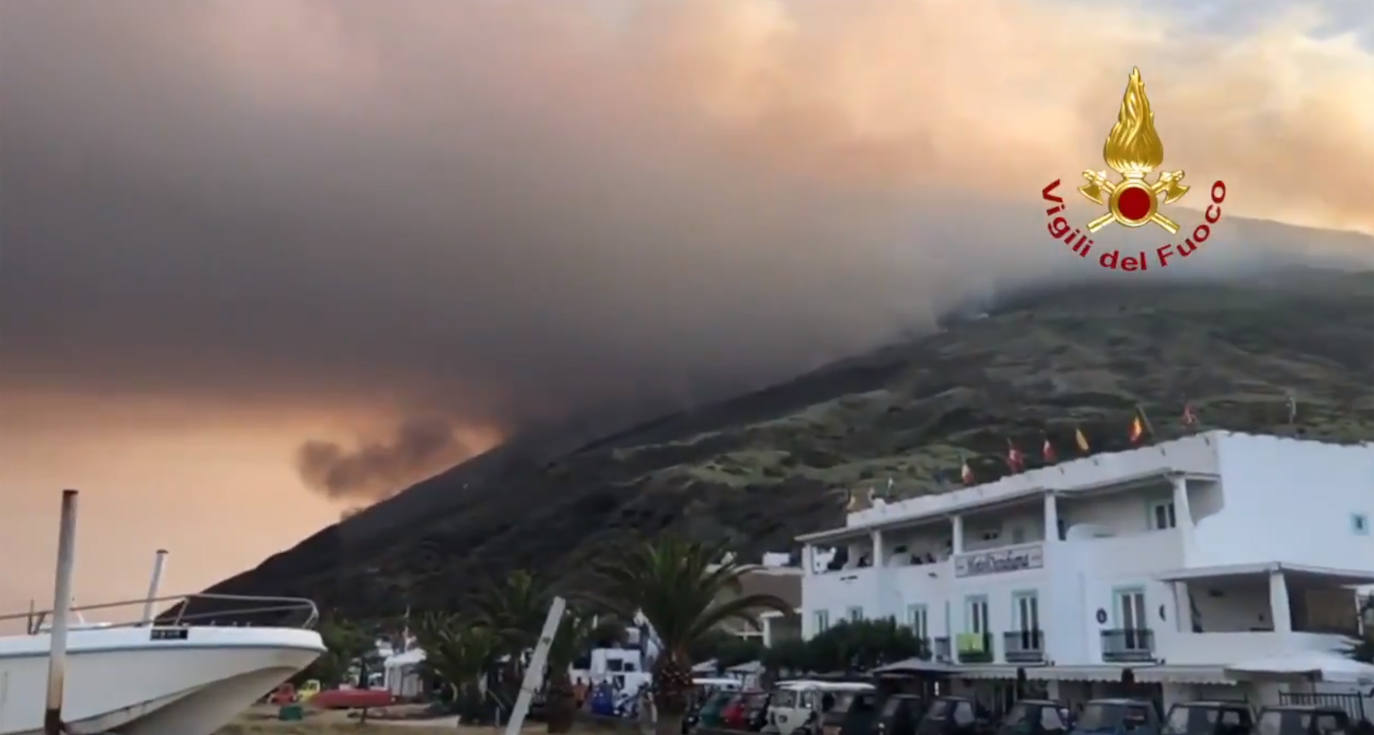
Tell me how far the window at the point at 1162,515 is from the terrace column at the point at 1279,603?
474cm

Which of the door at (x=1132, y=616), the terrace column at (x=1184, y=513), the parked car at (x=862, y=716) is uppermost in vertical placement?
the terrace column at (x=1184, y=513)

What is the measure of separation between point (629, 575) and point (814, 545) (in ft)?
53.0

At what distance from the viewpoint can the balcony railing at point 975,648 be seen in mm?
37281

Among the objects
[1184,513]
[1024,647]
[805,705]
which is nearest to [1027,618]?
[1024,647]

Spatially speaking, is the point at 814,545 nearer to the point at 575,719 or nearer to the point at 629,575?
the point at 575,719

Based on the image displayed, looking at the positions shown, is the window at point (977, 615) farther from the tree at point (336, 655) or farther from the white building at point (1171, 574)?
the tree at point (336, 655)

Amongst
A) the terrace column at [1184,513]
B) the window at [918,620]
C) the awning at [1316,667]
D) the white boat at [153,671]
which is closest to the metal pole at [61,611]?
the white boat at [153,671]

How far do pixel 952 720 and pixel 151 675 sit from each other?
53.0 ft

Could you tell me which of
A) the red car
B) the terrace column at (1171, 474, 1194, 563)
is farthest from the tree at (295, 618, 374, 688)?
the terrace column at (1171, 474, 1194, 563)

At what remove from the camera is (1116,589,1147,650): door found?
32.7 meters

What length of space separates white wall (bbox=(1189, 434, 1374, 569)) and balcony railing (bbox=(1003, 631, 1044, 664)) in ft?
19.6

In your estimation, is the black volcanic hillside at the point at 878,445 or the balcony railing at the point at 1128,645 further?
the black volcanic hillside at the point at 878,445

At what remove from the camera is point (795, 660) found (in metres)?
42.1

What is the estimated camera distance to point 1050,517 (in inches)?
1428
